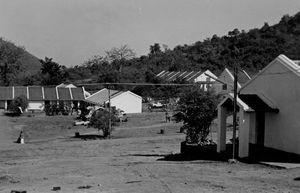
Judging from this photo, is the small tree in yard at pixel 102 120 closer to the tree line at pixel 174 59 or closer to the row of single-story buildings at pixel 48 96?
the row of single-story buildings at pixel 48 96

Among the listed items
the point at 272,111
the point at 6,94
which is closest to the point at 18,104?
the point at 6,94

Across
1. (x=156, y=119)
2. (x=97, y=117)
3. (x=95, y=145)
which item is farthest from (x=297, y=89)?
(x=156, y=119)

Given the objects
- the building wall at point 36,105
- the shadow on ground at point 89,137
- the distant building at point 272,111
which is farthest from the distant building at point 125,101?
the distant building at point 272,111

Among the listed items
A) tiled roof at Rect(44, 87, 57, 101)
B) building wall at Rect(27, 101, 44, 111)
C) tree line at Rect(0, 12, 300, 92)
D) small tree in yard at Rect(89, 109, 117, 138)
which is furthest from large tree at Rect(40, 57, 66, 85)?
small tree in yard at Rect(89, 109, 117, 138)

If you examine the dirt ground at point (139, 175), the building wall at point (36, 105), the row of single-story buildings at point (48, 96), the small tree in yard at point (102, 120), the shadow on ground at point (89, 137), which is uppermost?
the row of single-story buildings at point (48, 96)

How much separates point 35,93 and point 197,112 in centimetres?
5240

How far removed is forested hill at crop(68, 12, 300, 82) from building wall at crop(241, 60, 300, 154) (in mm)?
70210

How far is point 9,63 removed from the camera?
332 feet

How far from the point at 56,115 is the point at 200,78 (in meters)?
41.9

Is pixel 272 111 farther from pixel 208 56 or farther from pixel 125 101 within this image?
pixel 208 56

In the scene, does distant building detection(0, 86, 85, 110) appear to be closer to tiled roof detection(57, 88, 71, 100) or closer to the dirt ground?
tiled roof detection(57, 88, 71, 100)

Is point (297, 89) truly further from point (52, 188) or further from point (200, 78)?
point (200, 78)

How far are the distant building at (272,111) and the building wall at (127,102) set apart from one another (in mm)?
42686

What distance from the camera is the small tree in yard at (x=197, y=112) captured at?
25.8 metres
